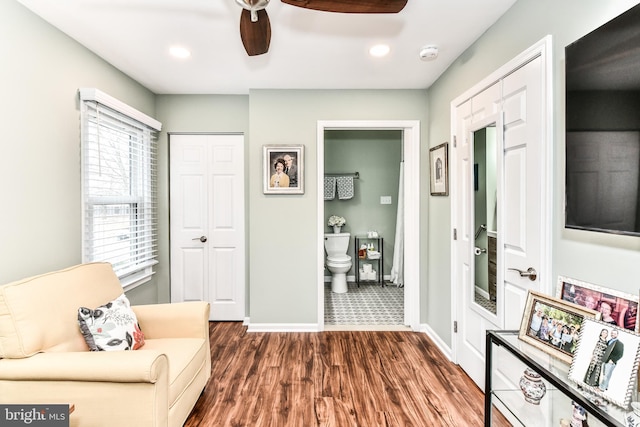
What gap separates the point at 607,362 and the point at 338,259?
3.58 meters

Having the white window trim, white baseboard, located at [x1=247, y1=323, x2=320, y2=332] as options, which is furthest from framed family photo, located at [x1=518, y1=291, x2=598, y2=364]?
the white window trim

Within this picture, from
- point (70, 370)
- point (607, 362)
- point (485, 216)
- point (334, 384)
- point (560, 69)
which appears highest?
point (560, 69)

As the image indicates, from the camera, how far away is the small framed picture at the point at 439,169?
9.11 feet

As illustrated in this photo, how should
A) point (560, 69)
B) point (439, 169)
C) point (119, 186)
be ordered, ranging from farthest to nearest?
point (439, 169) < point (119, 186) < point (560, 69)

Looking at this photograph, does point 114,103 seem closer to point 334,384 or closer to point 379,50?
point 379,50

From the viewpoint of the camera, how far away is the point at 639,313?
3.60 feet

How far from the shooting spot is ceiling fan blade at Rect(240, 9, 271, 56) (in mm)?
1533

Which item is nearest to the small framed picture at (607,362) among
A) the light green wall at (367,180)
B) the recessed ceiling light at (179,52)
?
the recessed ceiling light at (179,52)

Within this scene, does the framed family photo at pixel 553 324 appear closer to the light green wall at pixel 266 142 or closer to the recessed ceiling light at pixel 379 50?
the light green wall at pixel 266 142

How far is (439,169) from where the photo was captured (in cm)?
293

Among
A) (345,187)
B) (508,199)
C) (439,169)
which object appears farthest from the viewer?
(345,187)

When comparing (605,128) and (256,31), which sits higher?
(256,31)

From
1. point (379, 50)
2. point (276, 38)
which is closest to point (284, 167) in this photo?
point (276, 38)

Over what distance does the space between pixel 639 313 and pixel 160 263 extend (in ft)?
12.1
